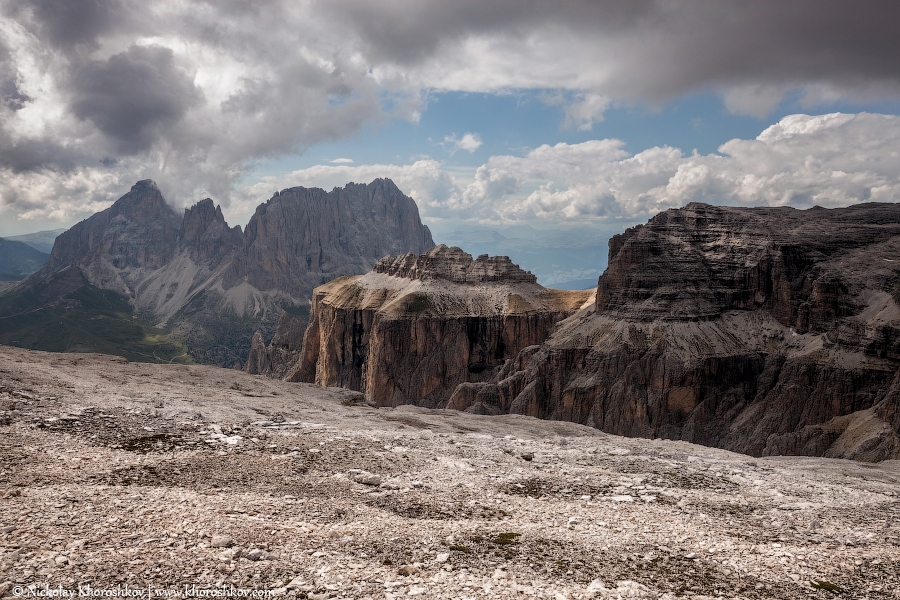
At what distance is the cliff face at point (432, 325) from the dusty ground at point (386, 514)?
346 feet

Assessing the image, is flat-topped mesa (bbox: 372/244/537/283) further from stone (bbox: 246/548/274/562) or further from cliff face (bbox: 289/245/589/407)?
stone (bbox: 246/548/274/562)

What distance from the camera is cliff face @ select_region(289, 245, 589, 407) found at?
13825 cm

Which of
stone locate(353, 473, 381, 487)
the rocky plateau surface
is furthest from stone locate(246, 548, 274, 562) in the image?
the rocky plateau surface

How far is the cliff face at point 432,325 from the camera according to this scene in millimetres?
138250

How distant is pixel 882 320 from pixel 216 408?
9341cm

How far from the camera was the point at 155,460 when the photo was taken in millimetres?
22172

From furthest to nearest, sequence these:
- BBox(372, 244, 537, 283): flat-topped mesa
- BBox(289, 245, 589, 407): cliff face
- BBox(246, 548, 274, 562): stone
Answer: BBox(372, 244, 537, 283): flat-topped mesa < BBox(289, 245, 589, 407): cliff face < BBox(246, 548, 274, 562): stone

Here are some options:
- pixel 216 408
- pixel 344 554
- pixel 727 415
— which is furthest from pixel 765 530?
pixel 727 415

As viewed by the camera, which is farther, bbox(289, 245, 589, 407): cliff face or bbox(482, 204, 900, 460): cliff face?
bbox(289, 245, 589, 407): cliff face

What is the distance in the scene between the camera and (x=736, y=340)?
10112 centimetres

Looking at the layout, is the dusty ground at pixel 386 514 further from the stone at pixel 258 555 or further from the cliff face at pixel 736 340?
the cliff face at pixel 736 340

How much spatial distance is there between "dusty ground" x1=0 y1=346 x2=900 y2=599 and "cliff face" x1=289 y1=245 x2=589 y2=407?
346 feet

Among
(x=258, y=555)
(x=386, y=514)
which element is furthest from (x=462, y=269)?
(x=258, y=555)

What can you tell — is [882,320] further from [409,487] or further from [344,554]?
[344,554]
